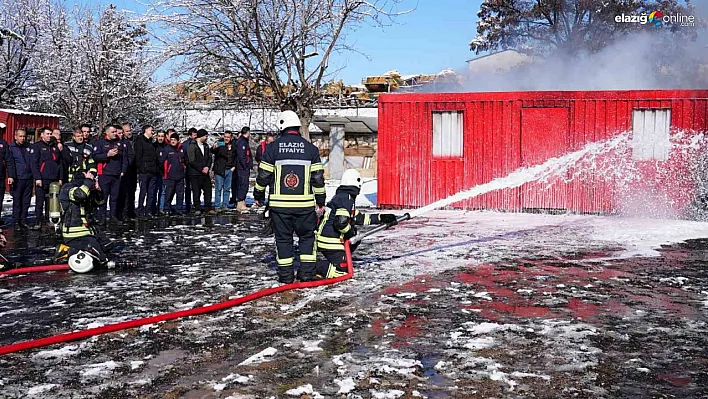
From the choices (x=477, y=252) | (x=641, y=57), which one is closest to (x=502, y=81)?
(x=641, y=57)

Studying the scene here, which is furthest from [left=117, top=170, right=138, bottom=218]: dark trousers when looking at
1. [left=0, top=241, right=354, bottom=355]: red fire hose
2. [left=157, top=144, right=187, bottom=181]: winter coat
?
[left=0, top=241, right=354, bottom=355]: red fire hose

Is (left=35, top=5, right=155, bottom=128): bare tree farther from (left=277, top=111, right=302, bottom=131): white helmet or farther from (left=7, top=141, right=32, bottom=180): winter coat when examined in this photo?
(left=277, top=111, right=302, bottom=131): white helmet

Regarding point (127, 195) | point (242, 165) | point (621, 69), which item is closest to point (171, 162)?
point (127, 195)

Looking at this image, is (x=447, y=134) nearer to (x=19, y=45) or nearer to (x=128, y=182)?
(x=128, y=182)

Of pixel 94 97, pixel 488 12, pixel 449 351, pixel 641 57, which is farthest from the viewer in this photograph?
pixel 488 12

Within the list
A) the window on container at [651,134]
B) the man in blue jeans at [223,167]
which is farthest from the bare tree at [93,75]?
the window on container at [651,134]

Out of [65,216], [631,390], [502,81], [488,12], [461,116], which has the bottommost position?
[631,390]

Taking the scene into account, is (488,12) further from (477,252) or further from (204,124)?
(477,252)

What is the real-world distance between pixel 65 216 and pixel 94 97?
22.7m

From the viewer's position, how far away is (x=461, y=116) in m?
15.9

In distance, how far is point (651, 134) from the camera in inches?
570

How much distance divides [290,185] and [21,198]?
7.53 m

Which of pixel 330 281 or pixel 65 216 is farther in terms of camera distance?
pixel 65 216

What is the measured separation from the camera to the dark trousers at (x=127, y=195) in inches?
527
